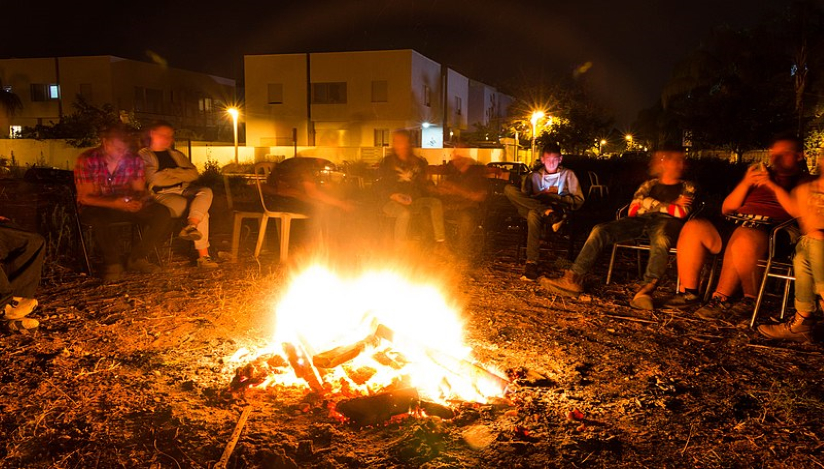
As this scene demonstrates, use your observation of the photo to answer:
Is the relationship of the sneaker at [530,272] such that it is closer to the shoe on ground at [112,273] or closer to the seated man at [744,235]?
the seated man at [744,235]

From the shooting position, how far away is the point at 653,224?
5.17 meters

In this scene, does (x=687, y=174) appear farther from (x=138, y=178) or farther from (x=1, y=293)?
(x=1, y=293)

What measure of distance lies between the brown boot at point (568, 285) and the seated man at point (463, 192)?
1.60 meters

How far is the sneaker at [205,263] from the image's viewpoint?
19.4 ft

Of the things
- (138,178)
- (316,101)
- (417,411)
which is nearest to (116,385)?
(417,411)

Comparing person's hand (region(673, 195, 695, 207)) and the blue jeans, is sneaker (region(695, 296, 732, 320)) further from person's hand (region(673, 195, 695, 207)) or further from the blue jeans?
person's hand (region(673, 195, 695, 207))

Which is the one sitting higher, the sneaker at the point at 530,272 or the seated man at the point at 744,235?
the seated man at the point at 744,235

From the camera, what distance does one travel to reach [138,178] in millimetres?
5633

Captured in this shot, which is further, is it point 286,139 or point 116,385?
point 286,139

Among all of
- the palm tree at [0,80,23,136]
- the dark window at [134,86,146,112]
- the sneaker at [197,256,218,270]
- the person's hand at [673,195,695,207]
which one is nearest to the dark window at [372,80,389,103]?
the dark window at [134,86,146,112]

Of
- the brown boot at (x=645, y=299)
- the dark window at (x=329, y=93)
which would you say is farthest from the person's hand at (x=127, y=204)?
the dark window at (x=329, y=93)

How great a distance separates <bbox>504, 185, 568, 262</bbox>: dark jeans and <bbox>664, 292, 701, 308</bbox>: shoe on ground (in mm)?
1373

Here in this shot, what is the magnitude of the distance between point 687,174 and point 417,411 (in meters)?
3.85

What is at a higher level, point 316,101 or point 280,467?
point 316,101
